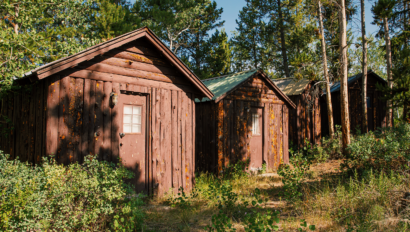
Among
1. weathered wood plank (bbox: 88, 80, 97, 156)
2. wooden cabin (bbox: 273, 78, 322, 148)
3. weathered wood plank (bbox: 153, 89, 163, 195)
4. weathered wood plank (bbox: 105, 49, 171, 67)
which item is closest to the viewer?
weathered wood plank (bbox: 88, 80, 97, 156)

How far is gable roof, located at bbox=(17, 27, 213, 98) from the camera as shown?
578cm

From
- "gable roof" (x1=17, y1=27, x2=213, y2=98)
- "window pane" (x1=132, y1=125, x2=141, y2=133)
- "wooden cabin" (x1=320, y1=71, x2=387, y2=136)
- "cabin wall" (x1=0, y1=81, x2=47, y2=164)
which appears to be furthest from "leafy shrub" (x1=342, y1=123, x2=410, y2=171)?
"wooden cabin" (x1=320, y1=71, x2=387, y2=136)

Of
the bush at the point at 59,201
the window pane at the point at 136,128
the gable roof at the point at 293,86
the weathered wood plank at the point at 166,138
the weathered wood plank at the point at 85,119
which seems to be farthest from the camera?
the gable roof at the point at 293,86

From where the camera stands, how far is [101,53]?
21.9 ft

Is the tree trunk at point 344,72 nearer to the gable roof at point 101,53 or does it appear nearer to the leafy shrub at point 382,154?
the leafy shrub at point 382,154

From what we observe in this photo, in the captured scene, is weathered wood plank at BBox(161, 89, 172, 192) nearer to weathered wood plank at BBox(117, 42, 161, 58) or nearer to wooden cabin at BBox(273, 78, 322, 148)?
weathered wood plank at BBox(117, 42, 161, 58)

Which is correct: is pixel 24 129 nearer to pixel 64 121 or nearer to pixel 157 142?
pixel 64 121

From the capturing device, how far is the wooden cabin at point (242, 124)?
1048cm

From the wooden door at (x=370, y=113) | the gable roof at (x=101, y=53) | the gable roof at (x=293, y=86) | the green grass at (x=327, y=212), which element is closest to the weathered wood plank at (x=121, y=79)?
the gable roof at (x=101, y=53)

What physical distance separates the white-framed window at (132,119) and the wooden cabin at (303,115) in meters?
10.4

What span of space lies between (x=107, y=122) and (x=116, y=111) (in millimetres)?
374

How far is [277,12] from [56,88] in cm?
2375

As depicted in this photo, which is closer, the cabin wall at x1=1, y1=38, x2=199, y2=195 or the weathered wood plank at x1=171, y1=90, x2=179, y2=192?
the cabin wall at x1=1, y1=38, x2=199, y2=195

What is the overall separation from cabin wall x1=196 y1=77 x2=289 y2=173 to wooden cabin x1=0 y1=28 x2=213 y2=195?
1.97 metres
